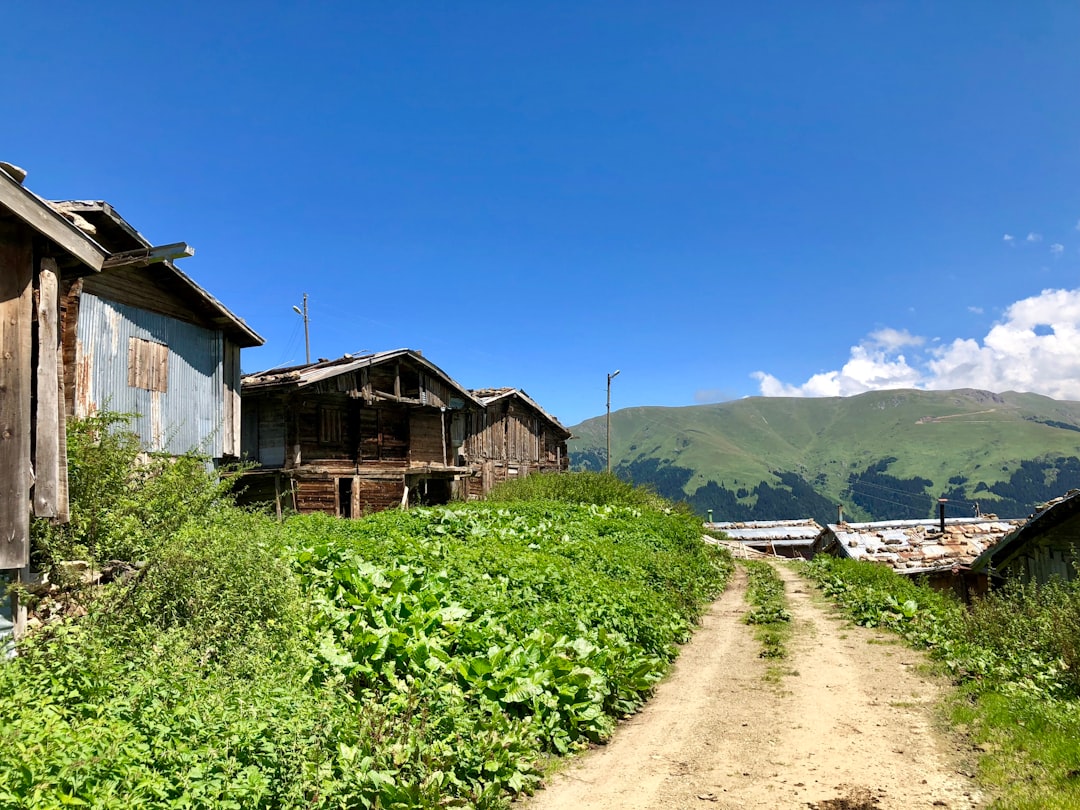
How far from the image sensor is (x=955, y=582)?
91.9 ft

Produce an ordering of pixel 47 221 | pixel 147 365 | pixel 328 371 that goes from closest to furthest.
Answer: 1. pixel 47 221
2. pixel 147 365
3. pixel 328 371

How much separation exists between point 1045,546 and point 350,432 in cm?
2207

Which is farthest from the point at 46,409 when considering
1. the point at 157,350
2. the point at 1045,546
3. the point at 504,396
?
the point at 504,396

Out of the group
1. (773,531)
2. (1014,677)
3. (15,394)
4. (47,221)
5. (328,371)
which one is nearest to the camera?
(15,394)

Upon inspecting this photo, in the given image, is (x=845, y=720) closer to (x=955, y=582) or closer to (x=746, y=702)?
(x=746, y=702)

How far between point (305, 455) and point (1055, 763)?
2193 centimetres

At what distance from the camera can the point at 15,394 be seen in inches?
277

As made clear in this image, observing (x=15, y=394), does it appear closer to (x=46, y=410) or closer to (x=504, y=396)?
(x=46, y=410)

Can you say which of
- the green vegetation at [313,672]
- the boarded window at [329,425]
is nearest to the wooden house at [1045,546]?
the green vegetation at [313,672]

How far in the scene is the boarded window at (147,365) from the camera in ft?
51.4

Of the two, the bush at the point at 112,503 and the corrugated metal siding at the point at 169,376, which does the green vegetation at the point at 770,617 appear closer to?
the bush at the point at 112,503

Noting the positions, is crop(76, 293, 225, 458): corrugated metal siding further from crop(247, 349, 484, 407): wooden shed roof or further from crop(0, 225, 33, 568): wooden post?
crop(0, 225, 33, 568): wooden post

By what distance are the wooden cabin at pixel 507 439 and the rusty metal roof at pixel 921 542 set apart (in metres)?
18.9

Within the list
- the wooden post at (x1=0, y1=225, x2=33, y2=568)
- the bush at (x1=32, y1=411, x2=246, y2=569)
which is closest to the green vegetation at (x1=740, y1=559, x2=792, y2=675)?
the bush at (x1=32, y1=411, x2=246, y2=569)
